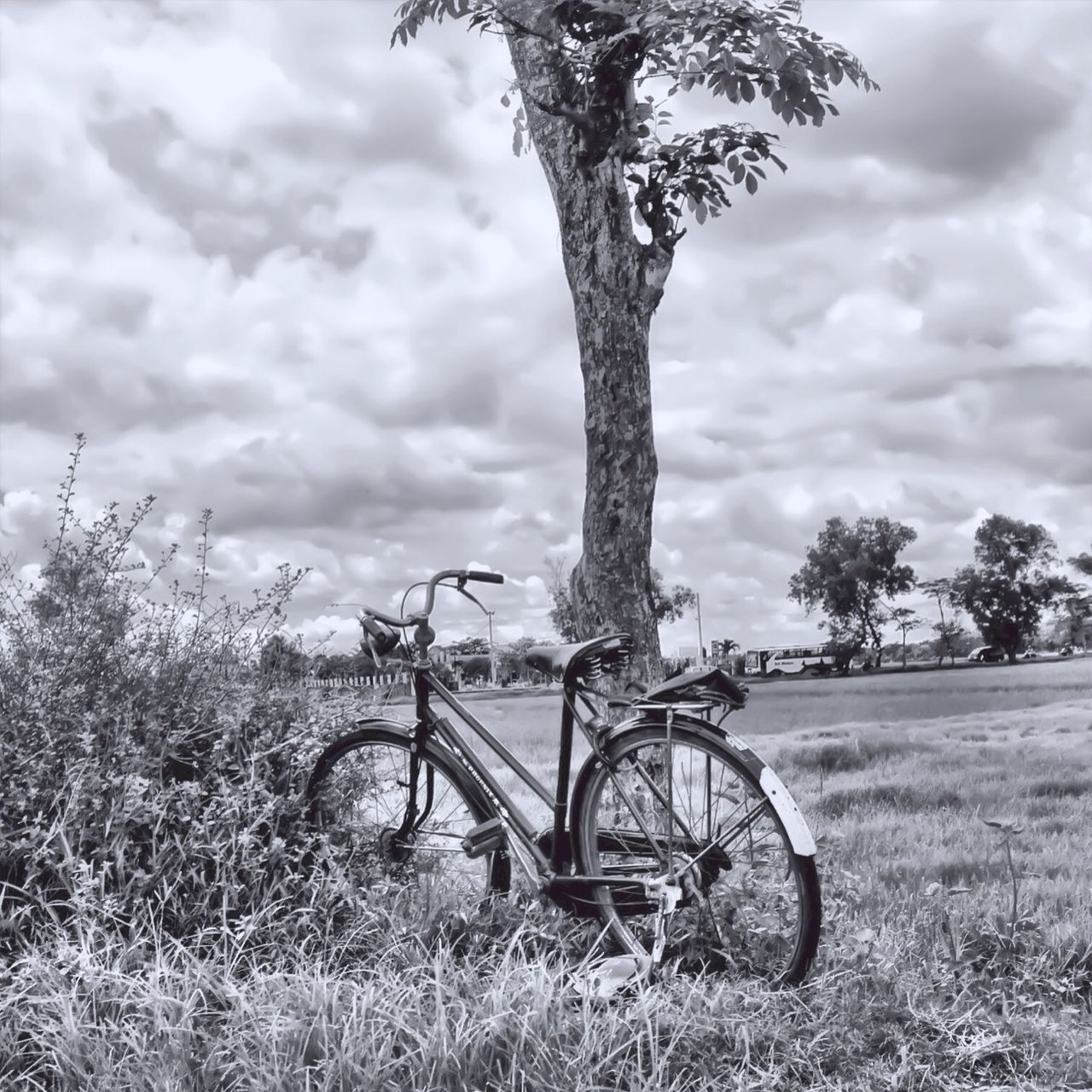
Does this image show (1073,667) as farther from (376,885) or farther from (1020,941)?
(376,885)

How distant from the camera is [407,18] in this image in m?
5.89

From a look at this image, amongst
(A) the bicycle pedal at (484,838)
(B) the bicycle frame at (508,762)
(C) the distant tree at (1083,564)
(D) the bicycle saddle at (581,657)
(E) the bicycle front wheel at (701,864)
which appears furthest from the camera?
(C) the distant tree at (1083,564)

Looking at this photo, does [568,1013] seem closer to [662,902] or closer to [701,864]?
[662,902]

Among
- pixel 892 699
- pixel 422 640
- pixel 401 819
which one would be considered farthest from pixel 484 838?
pixel 892 699

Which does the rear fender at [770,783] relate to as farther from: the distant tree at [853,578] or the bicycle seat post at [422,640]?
the distant tree at [853,578]

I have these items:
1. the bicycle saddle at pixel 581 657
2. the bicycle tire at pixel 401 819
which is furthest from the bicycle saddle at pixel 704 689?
the bicycle tire at pixel 401 819

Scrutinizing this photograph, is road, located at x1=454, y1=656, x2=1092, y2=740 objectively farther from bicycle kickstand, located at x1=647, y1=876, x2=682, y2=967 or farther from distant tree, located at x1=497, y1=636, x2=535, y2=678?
bicycle kickstand, located at x1=647, y1=876, x2=682, y2=967

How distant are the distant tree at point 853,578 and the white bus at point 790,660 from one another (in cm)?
57

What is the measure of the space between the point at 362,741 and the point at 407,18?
375cm

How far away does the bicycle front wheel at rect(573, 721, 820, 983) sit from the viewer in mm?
3682

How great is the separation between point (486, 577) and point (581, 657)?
2.29 ft

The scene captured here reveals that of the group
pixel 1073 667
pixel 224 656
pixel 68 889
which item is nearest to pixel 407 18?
pixel 224 656

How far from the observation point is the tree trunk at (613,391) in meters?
5.79

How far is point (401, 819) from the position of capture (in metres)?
4.74
